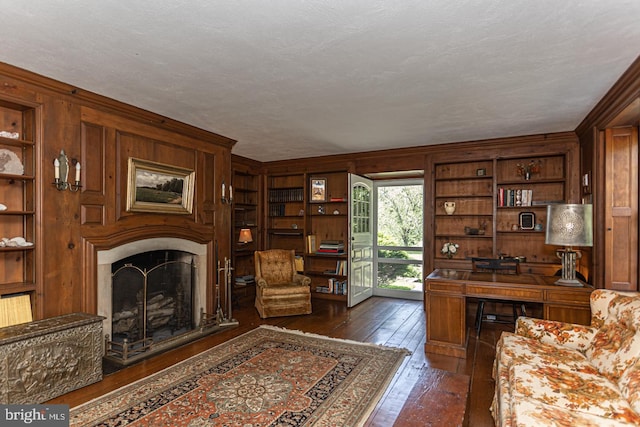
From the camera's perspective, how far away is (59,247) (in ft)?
10.0

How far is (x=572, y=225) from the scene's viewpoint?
3.20 meters

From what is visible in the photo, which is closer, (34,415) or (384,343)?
(34,415)

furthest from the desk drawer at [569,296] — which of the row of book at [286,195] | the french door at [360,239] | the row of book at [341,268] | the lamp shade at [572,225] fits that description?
the row of book at [286,195]

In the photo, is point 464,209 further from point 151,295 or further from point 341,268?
point 151,295

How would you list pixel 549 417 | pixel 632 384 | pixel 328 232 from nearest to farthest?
1. pixel 549 417
2. pixel 632 384
3. pixel 328 232

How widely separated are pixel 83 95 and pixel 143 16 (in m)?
1.65

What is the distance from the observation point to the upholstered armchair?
493 centimetres

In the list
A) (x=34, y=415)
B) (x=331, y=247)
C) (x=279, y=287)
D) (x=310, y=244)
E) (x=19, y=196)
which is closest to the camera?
(x=34, y=415)

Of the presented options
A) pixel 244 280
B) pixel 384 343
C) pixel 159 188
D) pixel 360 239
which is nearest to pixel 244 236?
pixel 244 280

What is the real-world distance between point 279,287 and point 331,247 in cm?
144

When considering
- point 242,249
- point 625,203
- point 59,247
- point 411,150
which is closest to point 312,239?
point 242,249

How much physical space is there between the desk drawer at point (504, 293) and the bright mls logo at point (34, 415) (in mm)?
3479

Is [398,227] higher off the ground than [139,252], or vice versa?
[398,227]

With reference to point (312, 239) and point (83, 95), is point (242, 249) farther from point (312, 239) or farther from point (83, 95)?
point (83, 95)
